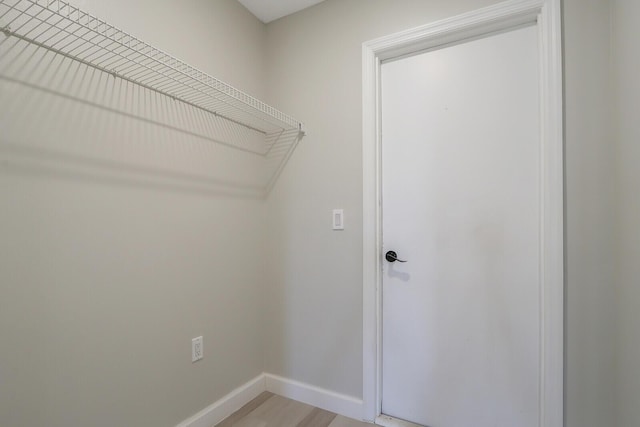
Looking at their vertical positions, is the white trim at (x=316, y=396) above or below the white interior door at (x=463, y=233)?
below

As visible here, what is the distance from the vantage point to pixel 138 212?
1.37 meters

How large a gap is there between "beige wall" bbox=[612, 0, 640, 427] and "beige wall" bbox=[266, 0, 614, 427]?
41 mm

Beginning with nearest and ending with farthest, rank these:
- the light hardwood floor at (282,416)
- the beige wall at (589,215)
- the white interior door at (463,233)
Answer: the beige wall at (589,215), the white interior door at (463,233), the light hardwood floor at (282,416)

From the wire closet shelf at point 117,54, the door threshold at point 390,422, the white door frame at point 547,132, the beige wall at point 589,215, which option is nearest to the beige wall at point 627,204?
the beige wall at point 589,215

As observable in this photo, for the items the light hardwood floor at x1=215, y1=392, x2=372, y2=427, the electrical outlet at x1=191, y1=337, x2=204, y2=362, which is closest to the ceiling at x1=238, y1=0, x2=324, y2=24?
the electrical outlet at x1=191, y1=337, x2=204, y2=362

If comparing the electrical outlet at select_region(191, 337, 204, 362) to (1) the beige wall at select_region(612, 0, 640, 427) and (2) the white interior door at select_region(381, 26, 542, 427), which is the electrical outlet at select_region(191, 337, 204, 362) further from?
(1) the beige wall at select_region(612, 0, 640, 427)

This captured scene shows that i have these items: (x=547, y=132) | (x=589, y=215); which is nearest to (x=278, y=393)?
(x=589, y=215)

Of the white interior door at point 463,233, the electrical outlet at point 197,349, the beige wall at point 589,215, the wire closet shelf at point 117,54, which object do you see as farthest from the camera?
the electrical outlet at point 197,349

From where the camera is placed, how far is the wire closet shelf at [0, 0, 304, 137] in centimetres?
100

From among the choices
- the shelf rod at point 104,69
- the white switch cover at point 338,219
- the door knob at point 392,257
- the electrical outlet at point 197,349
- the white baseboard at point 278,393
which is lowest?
the white baseboard at point 278,393

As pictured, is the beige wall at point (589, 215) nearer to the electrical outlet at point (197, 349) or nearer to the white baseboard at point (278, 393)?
the white baseboard at point (278, 393)

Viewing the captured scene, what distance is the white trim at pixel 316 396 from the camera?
5.79 feet

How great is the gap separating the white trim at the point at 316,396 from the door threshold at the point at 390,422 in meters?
0.11

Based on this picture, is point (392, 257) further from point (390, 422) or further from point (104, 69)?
point (104, 69)
